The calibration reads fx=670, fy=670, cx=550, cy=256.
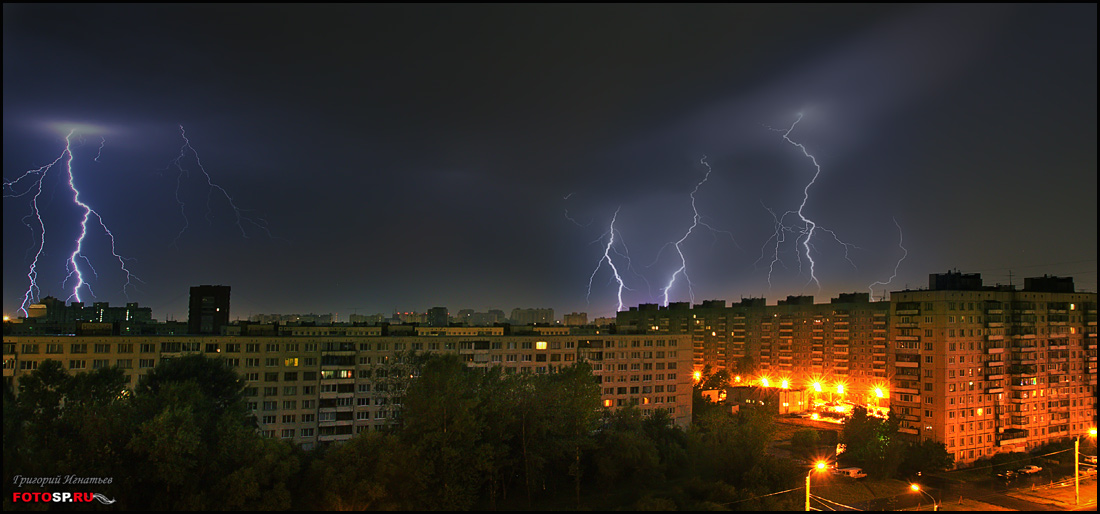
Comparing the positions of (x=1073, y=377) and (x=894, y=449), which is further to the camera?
(x=1073, y=377)

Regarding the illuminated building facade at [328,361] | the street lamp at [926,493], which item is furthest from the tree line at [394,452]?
the illuminated building facade at [328,361]

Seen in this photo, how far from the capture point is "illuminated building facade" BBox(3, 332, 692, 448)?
30047mm

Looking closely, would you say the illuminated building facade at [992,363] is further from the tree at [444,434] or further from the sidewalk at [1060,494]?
the tree at [444,434]

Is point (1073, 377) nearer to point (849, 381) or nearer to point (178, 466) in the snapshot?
A: point (849, 381)

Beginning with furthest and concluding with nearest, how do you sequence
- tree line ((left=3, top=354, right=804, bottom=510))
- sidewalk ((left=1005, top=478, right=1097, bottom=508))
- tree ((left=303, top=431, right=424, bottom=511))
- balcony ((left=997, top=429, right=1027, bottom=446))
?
1. balcony ((left=997, top=429, right=1027, bottom=446))
2. sidewalk ((left=1005, top=478, right=1097, bottom=508))
3. tree ((left=303, top=431, right=424, bottom=511))
4. tree line ((left=3, top=354, right=804, bottom=510))

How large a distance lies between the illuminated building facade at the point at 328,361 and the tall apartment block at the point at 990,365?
46.0 ft

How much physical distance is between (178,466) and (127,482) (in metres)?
1.52

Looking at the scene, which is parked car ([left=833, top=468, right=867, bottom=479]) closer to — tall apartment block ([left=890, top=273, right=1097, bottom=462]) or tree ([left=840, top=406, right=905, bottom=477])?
tree ([left=840, top=406, right=905, bottom=477])

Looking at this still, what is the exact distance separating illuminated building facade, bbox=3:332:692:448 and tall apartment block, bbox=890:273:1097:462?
46.0 ft

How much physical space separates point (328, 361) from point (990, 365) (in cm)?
3329

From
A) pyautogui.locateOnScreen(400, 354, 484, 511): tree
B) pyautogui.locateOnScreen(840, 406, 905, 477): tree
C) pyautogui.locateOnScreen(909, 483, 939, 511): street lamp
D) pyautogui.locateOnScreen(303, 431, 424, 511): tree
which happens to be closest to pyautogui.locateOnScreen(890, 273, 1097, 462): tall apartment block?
pyautogui.locateOnScreen(840, 406, 905, 477): tree

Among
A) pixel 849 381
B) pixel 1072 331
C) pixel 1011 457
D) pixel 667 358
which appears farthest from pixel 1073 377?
pixel 667 358

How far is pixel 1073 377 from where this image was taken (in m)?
36.9

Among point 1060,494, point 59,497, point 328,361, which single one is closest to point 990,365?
point 1060,494
